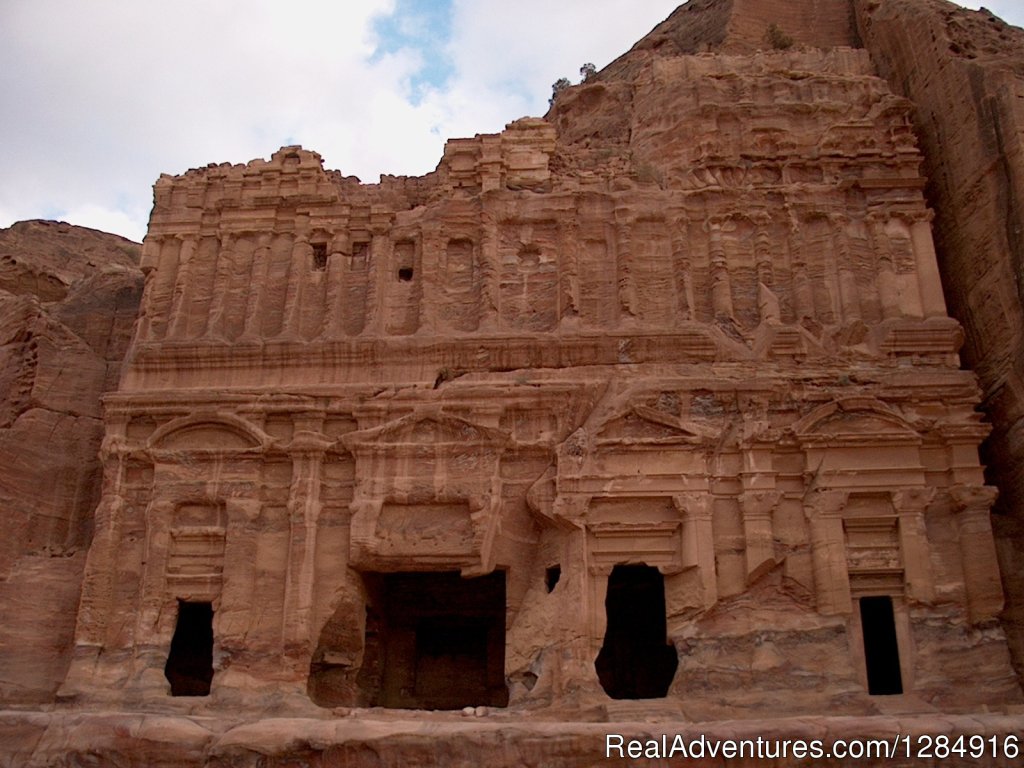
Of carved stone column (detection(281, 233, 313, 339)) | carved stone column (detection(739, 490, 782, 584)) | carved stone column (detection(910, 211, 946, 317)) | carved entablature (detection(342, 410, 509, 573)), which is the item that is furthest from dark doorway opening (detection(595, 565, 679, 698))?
carved stone column (detection(281, 233, 313, 339))

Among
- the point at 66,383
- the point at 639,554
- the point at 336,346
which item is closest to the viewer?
the point at 639,554

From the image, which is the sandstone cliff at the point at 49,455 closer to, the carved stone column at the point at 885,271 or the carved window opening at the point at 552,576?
the carved window opening at the point at 552,576

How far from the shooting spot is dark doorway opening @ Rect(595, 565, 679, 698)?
16172 millimetres

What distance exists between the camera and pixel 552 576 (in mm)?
13852

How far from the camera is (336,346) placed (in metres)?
15.2

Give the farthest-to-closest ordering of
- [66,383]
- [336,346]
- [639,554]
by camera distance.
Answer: [66,383] < [336,346] < [639,554]

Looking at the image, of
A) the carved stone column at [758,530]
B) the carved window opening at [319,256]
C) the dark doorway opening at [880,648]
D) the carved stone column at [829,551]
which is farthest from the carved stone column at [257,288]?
the dark doorway opening at [880,648]

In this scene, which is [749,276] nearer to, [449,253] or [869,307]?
[869,307]

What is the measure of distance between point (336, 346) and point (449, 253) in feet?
8.14

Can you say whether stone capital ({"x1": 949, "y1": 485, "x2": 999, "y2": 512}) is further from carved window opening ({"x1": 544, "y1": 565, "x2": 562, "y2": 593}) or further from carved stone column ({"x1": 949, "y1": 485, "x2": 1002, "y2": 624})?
carved window opening ({"x1": 544, "y1": 565, "x2": 562, "y2": 593})

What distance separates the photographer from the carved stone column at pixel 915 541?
42.5 feet

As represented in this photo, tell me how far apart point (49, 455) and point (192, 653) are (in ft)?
12.0

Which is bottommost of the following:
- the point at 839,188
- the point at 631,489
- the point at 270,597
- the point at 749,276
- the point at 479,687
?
the point at 479,687

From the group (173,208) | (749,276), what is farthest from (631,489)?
(173,208)
